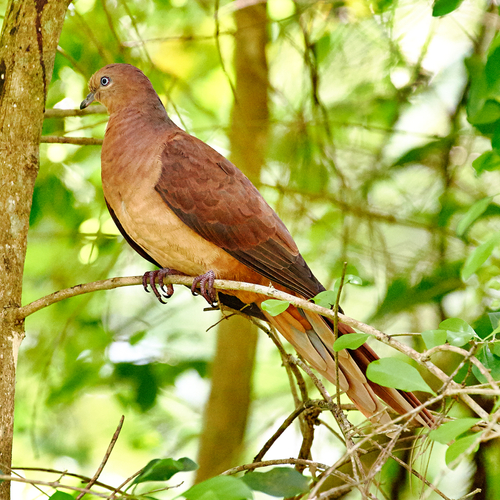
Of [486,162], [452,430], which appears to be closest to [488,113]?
[486,162]

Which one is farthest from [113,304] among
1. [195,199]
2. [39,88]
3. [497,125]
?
[497,125]

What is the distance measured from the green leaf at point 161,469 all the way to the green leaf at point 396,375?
434mm

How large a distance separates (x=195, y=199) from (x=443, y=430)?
1522 millimetres

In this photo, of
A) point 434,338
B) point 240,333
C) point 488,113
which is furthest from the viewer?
point 240,333

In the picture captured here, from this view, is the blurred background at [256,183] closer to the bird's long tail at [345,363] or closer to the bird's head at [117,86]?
the bird's head at [117,86]

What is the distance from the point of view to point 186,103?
4.16 m

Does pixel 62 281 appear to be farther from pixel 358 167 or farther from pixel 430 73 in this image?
pixel 430 73

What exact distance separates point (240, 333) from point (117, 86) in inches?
71.5

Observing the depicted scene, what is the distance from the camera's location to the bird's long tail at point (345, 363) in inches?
81.3

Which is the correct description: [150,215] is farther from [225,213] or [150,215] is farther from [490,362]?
[490,362]

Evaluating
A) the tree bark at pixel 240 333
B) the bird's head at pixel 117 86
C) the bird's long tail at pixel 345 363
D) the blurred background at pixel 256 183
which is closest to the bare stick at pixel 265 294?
the bird's long tail at pixel 345 363

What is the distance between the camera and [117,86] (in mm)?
2727

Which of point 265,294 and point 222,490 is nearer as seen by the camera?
point 222,490

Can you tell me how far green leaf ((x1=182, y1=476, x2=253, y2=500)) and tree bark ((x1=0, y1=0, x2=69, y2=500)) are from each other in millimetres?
887
